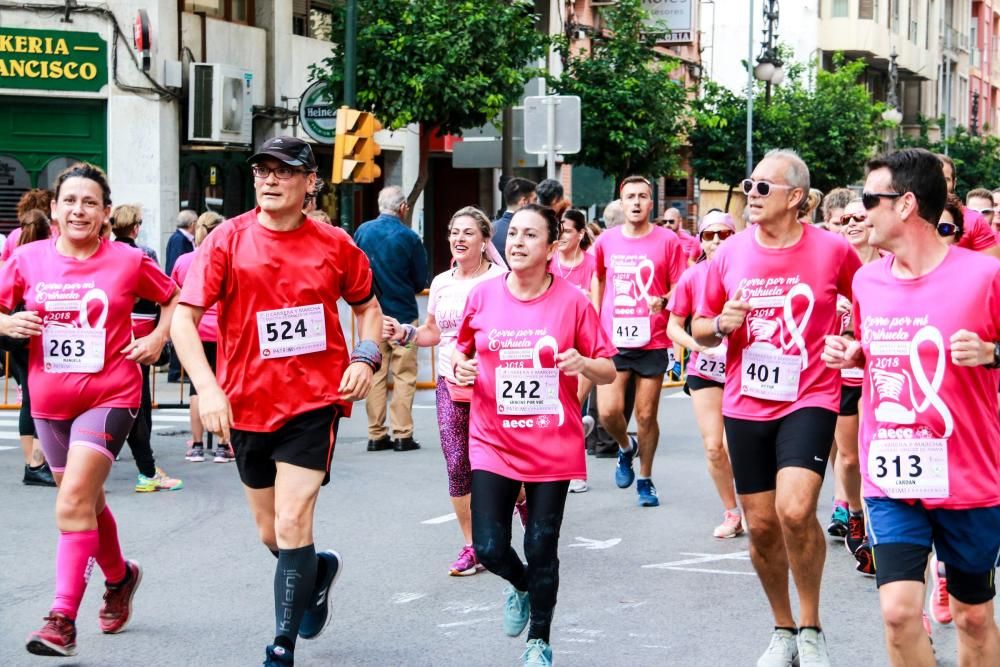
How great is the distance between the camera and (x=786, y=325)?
6180mm

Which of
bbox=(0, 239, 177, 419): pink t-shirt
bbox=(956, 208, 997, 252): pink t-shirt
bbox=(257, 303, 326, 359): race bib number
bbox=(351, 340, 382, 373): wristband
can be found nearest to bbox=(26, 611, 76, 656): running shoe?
bbox=(0, 239, 177, 419): pink t-shirt

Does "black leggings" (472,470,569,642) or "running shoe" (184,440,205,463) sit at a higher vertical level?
"black leggings" (472,470,569,642)

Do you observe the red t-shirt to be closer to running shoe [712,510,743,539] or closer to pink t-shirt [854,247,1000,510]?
pink t-shirt [854,247,1000,510]

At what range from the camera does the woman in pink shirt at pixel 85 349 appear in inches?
252

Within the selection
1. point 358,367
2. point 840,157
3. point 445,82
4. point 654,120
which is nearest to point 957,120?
point 840,157

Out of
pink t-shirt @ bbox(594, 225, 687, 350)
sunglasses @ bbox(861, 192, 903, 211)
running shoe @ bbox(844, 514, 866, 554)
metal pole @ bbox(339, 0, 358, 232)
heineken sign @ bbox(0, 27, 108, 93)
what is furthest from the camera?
heineken sign @ bbox(0, 27, 108, 93)

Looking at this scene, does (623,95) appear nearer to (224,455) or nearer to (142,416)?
(224,455)

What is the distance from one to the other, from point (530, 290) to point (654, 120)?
22701mm

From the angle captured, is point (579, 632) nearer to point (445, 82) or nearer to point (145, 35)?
point (445, 82)

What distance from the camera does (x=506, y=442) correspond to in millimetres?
6145

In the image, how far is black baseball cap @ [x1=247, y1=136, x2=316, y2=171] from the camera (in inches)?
229

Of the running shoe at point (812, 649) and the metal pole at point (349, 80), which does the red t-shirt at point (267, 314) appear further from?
the metal pole at point (349, 80)

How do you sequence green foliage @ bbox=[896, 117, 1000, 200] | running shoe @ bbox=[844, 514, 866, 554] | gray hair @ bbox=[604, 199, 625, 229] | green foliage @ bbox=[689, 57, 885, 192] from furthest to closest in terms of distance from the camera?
1. green foliage @ bbox=[896, 117, 1000, 200]
2. green foliage @ bbox=[689, 57, 885, 192]
3. gray hair @ bbox=[604, 199, 625, 229]
4. running shoe @ bbox=[844, 514, 866, 554]

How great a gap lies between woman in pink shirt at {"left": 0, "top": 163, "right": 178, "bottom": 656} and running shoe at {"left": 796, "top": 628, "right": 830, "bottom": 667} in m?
2.84
